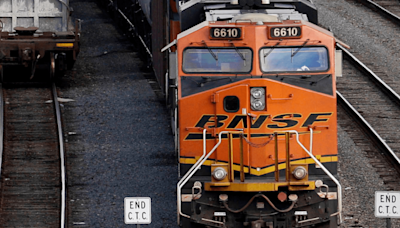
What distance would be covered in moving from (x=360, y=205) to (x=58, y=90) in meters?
9.73

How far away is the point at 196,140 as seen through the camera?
11875 mm

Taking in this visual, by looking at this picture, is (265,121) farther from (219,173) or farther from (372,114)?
(372,114)

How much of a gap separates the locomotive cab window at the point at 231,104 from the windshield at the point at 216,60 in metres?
0.44

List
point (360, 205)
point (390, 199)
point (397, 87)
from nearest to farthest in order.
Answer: point (390, 199) < point (360, 205) < point (397, 87)

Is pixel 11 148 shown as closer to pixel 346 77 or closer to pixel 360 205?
pixel 360 205

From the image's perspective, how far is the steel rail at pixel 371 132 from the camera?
16281 mm

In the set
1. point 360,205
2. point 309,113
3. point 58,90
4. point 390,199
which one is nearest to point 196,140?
point 309,113

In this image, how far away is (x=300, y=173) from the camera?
37.0 ft

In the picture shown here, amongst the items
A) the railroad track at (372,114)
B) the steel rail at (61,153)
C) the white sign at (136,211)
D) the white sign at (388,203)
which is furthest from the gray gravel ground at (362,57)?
the steel rail at (61,153)

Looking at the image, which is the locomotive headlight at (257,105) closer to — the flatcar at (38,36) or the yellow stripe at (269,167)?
the yellow stripe at (269,167)

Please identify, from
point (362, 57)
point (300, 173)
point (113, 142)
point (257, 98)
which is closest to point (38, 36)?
point (113, 142)

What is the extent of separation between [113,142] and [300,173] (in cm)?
710

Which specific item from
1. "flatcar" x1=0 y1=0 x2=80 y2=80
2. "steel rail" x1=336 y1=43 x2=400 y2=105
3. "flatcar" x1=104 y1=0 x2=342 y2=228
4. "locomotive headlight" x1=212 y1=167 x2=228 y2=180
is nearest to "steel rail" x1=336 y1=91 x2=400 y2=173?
"steel rail" x1=336 y1=43 x2=400 y2=105

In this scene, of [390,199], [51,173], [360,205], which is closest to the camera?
[390,199]
